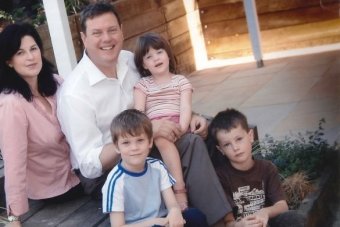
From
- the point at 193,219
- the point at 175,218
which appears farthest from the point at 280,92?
the point at 175,218

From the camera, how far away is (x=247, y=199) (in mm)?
3137

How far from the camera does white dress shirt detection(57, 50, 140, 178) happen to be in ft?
9.77

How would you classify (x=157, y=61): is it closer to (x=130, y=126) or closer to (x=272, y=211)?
(x=130, y=126)

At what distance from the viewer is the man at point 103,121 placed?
2.96 metres

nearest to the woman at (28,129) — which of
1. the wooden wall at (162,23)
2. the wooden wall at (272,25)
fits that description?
the wooden wall at (162,23)

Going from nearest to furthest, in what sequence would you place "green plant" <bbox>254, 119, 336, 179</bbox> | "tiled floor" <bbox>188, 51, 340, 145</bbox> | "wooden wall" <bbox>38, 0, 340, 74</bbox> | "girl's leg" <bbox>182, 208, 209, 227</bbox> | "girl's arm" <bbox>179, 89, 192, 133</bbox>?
"girl's leg" <bbox>182, 208, 209, 227</bbox> → "girl's arm" <bbox>179, 89, 192, 133</bbox> → "green plant" <bbox>254, 119, 336, 179</bbox> → "tiled floor" <bbox>188, 51, 340, 145</bbox> → "wooden wall" <bbox>38, 0, 340, 74</bbox>

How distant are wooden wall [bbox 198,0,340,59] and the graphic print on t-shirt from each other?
4.76 m

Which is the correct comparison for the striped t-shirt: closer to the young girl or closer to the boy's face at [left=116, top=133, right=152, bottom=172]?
the young girl

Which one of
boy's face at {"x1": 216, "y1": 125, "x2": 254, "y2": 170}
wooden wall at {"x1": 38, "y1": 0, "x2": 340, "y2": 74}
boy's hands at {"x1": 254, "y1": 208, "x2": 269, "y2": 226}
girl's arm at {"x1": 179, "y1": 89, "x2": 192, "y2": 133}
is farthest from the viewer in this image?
wooden wall at {"x1": 38, "y1": 0, "x2": 340, "y2": 74}

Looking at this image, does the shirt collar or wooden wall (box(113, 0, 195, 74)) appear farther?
wooden wall (box(113, 0, 195, 74))

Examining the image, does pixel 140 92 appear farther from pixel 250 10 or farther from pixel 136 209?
pixel 250 10

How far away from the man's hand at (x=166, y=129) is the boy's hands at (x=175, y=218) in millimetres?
379

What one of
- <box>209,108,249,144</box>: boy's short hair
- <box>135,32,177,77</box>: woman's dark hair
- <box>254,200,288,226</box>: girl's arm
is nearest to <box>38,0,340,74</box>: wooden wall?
<box>135,32,177,77</box>: woman's dark hair

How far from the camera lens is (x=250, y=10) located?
7344 millimetres
